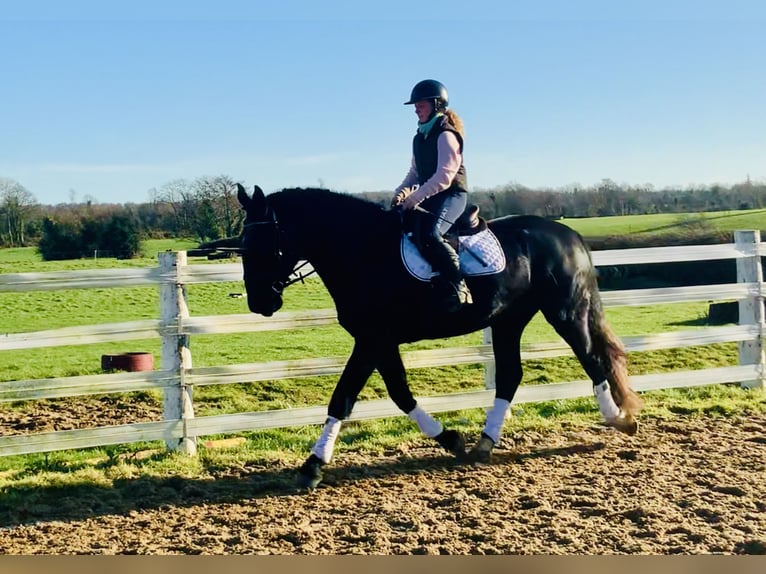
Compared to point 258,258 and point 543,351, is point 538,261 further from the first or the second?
point 258,258

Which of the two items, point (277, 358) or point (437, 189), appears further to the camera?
A: point (277, 358)

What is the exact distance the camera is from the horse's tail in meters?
4.95

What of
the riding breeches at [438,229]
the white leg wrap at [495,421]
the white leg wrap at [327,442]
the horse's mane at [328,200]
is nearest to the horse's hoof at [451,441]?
the white leg wrap at [495,421]

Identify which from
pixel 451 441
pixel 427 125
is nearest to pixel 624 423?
pixel 451 441

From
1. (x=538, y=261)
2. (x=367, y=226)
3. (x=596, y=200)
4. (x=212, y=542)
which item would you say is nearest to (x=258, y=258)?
(x=367, y=226)

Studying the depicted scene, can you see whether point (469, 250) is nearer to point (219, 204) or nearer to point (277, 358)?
point (219, 204)

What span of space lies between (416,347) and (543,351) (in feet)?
8.98

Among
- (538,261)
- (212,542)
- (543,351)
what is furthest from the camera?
(543,351)

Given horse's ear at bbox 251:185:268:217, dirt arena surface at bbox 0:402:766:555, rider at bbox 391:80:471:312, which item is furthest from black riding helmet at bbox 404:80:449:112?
dirt arena surface at bbox 0:402:766:555

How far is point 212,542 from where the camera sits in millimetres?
3473

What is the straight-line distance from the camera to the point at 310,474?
13.7 ft

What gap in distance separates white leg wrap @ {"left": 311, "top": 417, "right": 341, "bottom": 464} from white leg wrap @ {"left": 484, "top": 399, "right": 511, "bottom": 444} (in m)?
1.05

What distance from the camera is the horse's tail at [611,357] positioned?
4.95 meters

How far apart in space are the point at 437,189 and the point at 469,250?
1.52ft
